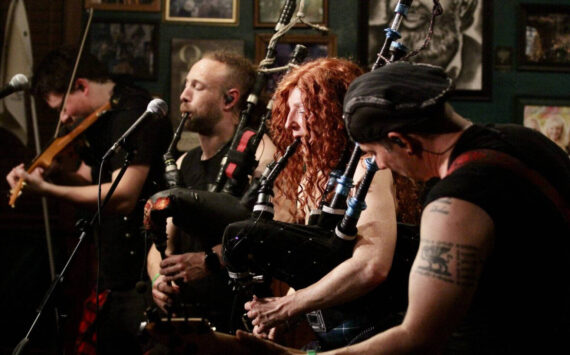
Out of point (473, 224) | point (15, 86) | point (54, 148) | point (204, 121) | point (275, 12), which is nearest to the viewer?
point (473, 224)

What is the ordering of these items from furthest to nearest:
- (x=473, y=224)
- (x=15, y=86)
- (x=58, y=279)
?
1. (x=15, y=86)
2. (x=58, y=279)
3. (x=473, y=224)

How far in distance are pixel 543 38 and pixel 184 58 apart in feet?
7.08

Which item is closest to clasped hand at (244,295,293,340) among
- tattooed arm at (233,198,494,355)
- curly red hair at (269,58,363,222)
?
curly red hair at (269,58,363,222)

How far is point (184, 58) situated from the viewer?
475cm

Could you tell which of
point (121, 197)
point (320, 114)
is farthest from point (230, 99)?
point (320, 114)

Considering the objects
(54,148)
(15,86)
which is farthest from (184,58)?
(15,86)

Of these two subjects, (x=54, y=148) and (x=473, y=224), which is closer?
(x=473, y=224)

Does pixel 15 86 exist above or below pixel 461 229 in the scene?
above

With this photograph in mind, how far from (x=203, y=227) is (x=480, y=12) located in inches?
102

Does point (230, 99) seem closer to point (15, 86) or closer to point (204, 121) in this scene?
point (204, 121)

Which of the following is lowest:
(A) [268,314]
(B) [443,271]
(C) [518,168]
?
(A) [268,314]

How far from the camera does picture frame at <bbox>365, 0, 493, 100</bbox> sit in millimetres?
4684

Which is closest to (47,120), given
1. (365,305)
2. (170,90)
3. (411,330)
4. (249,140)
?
(170,90)

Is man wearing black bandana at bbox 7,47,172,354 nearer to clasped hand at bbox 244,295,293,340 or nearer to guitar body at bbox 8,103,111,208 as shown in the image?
guitar body at bbox 8,103,111,208
